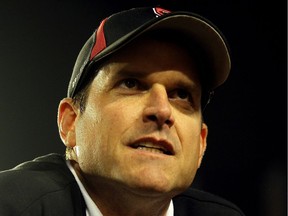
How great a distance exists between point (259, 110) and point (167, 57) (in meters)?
1.15

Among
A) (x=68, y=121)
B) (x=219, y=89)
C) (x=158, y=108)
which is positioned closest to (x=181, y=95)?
(x=158, y=108)

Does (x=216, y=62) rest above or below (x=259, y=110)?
above

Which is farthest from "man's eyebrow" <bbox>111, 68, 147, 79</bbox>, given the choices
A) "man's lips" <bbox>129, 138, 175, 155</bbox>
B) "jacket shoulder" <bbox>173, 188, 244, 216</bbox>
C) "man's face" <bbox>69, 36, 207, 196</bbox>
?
"jacket shoulder" <bbox>173, 188, 244, 216</bbox>

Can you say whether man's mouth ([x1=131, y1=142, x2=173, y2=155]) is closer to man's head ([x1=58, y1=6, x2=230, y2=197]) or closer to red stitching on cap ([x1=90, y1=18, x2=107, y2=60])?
man's head ([x1=58, y1=6, x2=230, y2=197])

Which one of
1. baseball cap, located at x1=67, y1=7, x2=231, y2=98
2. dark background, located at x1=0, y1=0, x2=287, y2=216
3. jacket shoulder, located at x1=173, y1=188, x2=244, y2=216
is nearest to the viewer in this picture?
baseball cap, located at x1=67, y1=7, x2=231, y2=98

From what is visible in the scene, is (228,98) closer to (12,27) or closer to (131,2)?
(131,2)

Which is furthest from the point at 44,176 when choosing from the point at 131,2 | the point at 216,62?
the point at 131,2

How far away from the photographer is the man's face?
0.87 m

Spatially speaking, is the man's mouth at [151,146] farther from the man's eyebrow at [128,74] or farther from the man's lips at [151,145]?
the man's eyebrow at [128,74]

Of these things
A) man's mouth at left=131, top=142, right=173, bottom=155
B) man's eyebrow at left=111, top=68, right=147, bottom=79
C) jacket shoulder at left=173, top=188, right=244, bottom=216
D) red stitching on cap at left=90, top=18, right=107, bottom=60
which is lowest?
jacket shoulder at left=173, top=188, right=244, bottom=216

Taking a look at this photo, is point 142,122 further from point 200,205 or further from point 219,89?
point 219,89

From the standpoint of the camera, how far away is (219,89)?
1989 millimetres

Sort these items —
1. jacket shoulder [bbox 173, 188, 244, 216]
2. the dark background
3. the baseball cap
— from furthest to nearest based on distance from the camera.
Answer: the dark background → jacket shoulder [bbox 173, 188, 244, 216] → the baseball cap

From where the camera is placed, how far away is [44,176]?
0.90 metres
